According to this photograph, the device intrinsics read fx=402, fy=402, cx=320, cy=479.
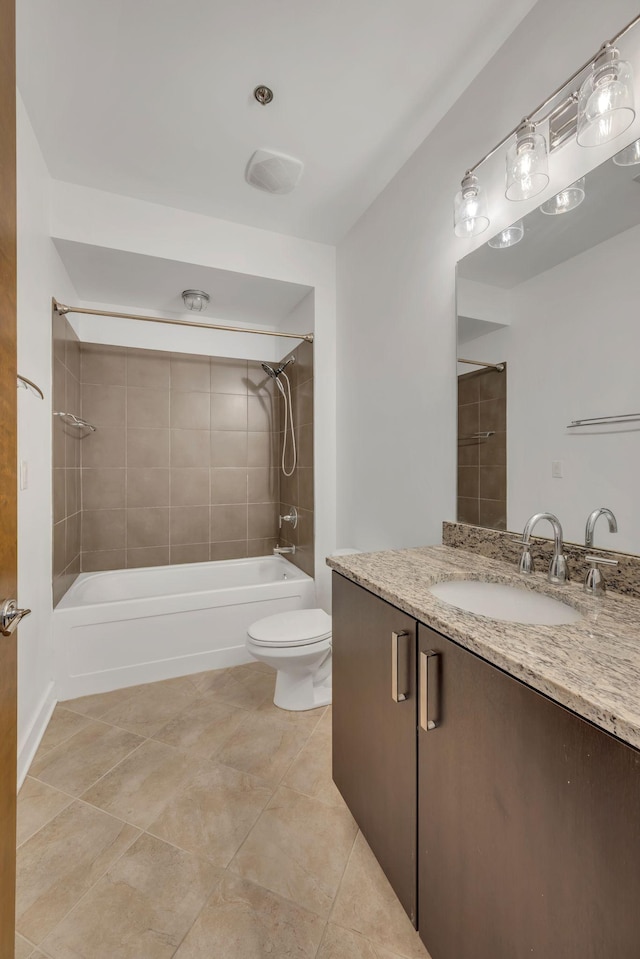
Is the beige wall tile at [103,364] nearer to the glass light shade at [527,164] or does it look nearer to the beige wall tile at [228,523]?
the beige wall tile at [228,523]

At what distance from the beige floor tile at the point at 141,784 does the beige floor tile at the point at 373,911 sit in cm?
70

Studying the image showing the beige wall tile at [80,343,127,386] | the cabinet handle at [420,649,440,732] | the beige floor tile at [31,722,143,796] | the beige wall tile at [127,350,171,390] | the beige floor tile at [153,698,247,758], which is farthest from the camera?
the beige wall tile at [127,350,171,390]

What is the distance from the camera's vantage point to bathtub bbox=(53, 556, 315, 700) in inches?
85.3

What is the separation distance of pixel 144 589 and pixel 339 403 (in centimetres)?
196

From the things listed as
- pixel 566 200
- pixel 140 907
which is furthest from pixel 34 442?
pixel 566 200

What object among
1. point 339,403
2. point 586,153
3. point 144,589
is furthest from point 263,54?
point 144,589

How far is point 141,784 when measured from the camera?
1.54 metres

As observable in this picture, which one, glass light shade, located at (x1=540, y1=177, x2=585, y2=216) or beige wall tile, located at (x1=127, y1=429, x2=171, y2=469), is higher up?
glass light shade, located at (x1=540, y1=177, x2=585, y2=216)

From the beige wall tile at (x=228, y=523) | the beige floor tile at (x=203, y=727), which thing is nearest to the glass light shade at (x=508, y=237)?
the beige floor tile at (x=203, y=727)

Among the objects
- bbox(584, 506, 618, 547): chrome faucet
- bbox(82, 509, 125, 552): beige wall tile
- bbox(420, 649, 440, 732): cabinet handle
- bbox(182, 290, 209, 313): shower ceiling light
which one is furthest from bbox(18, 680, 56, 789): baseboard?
bbox(182, 290, 209, 313): shower ceiling light

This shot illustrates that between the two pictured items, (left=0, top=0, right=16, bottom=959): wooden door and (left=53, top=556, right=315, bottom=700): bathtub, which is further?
(left=53, top=556, right=315, bottom=700): bathtub

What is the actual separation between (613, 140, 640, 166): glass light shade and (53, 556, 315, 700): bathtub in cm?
243

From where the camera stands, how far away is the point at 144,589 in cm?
297

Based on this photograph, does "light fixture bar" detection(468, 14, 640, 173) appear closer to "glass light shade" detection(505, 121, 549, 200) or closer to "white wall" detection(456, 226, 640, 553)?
"glass light shade" detection(505, 121, 549, 200)
